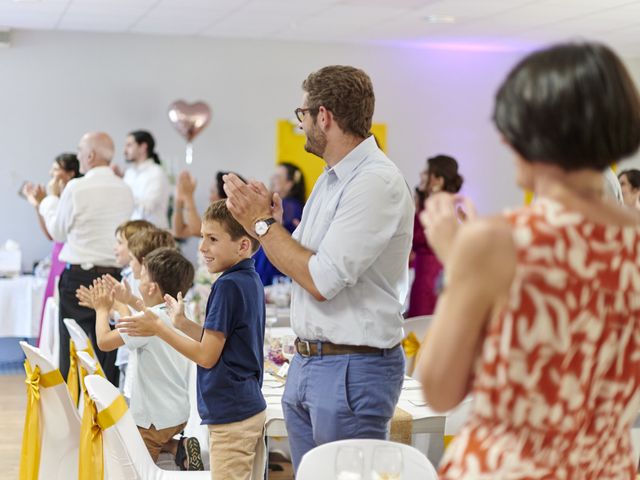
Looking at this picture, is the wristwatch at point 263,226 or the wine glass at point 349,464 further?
the wristwatch at point 263,226

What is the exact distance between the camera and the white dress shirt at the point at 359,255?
8.05 ft

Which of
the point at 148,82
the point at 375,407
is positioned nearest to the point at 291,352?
the point at 375,407

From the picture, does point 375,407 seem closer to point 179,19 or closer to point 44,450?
point 44,450

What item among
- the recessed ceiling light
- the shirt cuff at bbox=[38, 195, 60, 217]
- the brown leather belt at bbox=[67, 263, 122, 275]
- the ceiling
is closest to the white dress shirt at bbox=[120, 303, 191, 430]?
the brown leather belt at bbox=[67, 263, 122, 275]

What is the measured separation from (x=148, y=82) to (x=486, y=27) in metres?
3.30

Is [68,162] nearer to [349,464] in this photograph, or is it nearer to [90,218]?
[90,218]

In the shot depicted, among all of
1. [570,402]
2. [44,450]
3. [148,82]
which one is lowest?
[44,450]

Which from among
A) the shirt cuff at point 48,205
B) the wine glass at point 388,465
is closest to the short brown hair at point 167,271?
the wine glass at point 388,465

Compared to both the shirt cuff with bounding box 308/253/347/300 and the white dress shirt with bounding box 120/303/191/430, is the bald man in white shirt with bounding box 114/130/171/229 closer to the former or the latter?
the white dress shirt with bounding box 120/303/191/430

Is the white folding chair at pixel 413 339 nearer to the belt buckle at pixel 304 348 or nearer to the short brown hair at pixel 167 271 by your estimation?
→ the short brown hair at pixel 167 271

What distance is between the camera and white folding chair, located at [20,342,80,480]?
350cm

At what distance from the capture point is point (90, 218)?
585 centimetres

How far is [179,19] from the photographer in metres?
8.52

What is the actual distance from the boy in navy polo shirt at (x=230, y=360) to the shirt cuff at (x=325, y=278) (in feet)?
1.99
